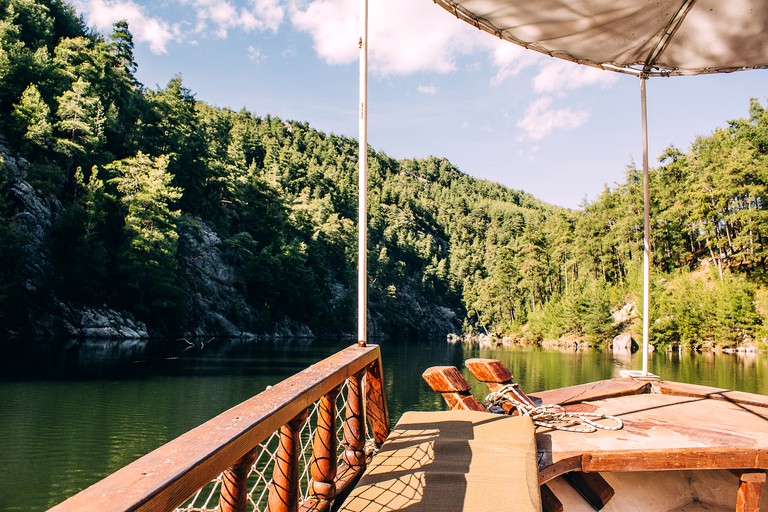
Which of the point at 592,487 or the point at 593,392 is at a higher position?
the point at 593,392

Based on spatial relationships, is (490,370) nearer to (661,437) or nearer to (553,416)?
(553,416)

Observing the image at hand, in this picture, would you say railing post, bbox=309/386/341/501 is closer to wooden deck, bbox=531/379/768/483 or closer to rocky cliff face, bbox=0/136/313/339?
wooden deck, bbox=531/379/768/483

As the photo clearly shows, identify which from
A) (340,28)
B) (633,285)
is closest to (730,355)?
(633,285)

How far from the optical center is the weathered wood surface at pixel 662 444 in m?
2.74

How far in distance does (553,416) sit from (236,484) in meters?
2.54

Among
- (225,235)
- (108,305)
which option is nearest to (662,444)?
(108,305)

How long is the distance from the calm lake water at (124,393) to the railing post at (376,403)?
7.25m

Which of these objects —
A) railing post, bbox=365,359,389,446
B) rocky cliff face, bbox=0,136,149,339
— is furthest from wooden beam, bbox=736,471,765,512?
rocky cliff face, bbox=0,136,149,339

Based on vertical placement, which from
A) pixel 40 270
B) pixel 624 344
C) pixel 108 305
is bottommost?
pixel 624 344

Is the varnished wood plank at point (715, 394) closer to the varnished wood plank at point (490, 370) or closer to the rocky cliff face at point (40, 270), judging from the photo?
the varnished wood plank at point (490, 370)

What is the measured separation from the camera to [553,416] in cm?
344

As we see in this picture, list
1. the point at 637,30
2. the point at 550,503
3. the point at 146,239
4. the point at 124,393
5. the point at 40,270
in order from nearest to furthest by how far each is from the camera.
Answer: the point at 550,503 → the point at 637,30 → the point at 124,393 → the point at 40,270 → the point at 146,239

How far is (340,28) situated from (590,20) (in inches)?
83.7

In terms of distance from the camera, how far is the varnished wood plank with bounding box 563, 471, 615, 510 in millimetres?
3070
